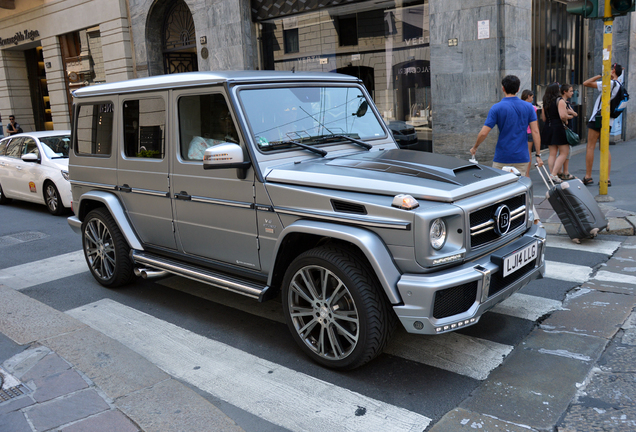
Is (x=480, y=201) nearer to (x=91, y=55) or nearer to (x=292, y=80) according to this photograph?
(x=292, y=80)

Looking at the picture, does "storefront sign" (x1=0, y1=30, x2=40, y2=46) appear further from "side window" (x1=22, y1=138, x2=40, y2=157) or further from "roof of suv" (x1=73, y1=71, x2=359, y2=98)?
"roof of suv" (x1=73, y1=71, x2=359, y2=98)

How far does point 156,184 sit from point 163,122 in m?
0.55

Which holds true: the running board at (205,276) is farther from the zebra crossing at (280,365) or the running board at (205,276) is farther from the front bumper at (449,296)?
the front bumper at (449,296)

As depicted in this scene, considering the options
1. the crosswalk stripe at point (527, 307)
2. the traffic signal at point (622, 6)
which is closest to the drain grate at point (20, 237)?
the crosswalk stripe at point (527, 307)

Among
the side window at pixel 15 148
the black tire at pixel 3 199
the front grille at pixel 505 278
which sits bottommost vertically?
the black tire at pixel 3 199

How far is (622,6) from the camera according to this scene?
7.67 meters

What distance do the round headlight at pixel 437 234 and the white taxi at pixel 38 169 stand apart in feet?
27.5

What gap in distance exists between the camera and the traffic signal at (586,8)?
7875 mm

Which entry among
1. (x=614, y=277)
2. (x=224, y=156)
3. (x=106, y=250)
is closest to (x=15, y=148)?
(x=106, y=250)

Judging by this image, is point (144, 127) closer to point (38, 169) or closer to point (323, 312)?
point (323, 312)

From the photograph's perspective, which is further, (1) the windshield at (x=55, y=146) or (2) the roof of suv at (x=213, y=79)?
(1) the windshield at (x=55, y=146)

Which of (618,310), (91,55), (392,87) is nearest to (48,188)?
(392,87)

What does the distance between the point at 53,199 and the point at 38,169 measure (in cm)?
75

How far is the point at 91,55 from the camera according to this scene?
2077 centimetres
